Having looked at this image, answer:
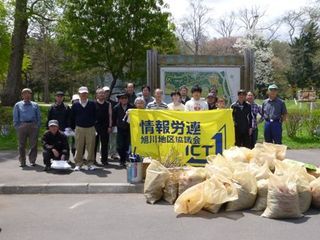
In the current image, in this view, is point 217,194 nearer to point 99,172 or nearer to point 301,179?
point 301,179

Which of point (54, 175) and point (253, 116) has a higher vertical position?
point (253, 116)

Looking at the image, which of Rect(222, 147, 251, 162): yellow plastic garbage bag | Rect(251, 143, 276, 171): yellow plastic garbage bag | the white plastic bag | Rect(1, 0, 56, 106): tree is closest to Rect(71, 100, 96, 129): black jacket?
the white plastic bag

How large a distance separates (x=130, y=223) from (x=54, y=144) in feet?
13.3

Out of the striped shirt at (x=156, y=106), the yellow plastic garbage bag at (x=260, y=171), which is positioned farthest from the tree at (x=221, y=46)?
the yellow plastic garbage bag at (x=260, y=171)

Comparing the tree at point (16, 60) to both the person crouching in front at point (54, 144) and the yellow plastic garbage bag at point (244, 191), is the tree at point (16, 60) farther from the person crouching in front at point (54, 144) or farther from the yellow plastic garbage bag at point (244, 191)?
the yellow plastic garbage bag at point (244, 191)

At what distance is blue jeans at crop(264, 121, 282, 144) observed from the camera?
10.3 metres

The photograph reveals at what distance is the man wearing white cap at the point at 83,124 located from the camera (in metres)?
9.59

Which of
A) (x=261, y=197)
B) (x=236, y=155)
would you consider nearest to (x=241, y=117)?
Answer: (x=236, y=155)

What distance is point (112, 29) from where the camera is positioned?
2281cm

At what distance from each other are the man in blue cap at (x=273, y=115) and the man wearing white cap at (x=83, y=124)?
12.9 ft

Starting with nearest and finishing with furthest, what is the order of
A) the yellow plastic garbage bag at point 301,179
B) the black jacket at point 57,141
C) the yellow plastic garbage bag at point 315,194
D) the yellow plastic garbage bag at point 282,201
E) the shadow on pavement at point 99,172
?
the yellow plastic garbage bag at point 282,201
the yellow plastic garbage bag at point 301,179
the yellow plastic garbage bag at point 315,194
the shadow on pavement at point 99,172
the black jacket at point 57,141

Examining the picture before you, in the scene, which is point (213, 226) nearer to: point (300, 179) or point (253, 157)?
point (300, 179)

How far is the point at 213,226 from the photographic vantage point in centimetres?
602

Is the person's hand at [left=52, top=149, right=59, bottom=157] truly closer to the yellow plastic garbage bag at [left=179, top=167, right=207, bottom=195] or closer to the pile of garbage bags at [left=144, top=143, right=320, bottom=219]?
the pile of garbage bags at [left=144, top=143, right=320, bottom=219]
